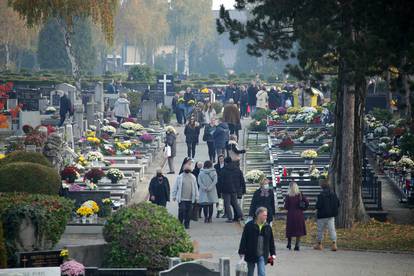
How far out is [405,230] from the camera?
27438mm

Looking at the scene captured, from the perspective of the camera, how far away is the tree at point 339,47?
2473cm

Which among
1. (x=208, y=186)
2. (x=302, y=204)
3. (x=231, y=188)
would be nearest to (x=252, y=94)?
(x=208, y=186)

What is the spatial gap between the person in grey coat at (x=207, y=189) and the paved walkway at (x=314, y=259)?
1.28m

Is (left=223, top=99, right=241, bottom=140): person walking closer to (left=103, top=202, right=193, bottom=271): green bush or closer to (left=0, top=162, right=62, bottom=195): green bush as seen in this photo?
(left=0, top=162, right=62, bottom=195): green bush

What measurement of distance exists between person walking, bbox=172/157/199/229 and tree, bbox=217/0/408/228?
3239mm

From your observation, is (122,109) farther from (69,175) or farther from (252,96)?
(69,175)

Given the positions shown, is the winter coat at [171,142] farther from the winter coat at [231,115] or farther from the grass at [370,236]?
the grass at [370,236]

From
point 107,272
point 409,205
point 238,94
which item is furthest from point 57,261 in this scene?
point 238,94

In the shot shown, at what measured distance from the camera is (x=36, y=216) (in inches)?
842

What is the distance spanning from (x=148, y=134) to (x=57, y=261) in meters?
24.1

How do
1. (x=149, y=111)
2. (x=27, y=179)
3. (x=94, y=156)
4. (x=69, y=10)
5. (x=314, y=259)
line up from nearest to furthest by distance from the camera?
(x=314, y=259) < (x=27, y=179) < (x=94, y=156) < (x=149, y=111) < (x=69, y=10)

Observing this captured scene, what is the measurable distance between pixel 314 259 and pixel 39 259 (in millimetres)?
6821

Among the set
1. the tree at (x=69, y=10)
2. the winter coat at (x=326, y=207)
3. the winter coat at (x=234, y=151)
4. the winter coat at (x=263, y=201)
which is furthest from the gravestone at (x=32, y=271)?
the tree at (x=69, y=10)

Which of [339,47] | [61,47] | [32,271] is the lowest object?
[32,271]
